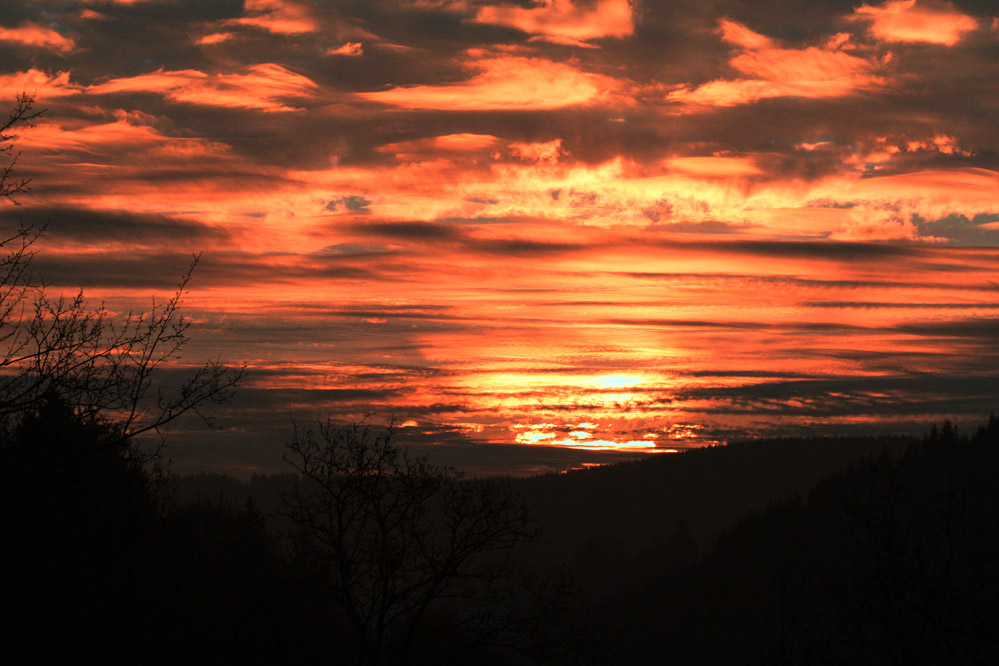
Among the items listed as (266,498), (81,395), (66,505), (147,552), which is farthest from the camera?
(266,498)

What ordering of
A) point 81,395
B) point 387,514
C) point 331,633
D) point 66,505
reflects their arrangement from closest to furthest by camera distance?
point 81,395
point 66,505
point 387,514
point 331,633

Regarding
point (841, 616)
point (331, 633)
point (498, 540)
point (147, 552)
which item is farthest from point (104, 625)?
point (841, 616)

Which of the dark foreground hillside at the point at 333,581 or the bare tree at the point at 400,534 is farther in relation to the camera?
the bare tree at the point at 400,534

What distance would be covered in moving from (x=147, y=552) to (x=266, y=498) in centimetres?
18676

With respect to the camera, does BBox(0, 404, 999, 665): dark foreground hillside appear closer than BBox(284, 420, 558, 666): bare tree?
Yes

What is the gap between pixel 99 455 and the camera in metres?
15.8

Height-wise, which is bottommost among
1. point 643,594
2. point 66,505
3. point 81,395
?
point 643,594

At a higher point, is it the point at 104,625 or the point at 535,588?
the point at 104,625

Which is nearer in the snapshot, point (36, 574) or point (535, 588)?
point (36, 574)

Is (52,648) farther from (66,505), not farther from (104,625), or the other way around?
(66,505)

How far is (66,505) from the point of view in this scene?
13.9 meters

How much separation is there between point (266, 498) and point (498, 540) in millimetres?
187105

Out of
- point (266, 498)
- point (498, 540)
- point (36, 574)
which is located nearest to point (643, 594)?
point (266, 498)

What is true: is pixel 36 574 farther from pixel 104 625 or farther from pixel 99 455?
pixel 99 455
